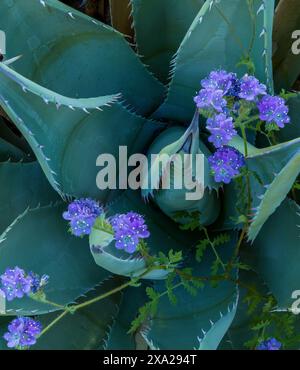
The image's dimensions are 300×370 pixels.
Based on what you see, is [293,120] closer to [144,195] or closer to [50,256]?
[144,195]

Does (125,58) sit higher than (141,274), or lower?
higher

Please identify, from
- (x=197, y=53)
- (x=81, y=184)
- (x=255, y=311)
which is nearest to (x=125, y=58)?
(x=197, y=53)

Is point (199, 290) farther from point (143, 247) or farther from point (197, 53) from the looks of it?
point (197, 53)

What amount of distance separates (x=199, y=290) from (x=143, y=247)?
0.23 m

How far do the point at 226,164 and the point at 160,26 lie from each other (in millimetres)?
386

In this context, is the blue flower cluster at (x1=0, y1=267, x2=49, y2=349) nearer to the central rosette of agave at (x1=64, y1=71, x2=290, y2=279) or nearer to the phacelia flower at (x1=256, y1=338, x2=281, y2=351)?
the central rosette of agave at (x1=64, y1=71, x2=290, y2=279)

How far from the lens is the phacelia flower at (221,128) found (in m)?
0.93

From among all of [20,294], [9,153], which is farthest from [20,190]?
[20,294]

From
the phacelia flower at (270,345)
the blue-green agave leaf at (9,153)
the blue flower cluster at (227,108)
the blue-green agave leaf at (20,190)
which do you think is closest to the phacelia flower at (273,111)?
the blue flower cluster at (227,108)

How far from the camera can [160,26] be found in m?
1.23

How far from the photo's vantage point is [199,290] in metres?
1.19

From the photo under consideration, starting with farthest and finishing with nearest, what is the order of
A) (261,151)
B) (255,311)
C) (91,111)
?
(255,311), (91,111), (261,151)

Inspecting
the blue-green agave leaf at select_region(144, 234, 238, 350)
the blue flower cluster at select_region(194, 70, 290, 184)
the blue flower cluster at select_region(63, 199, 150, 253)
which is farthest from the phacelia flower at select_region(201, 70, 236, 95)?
the blue-green agave leaf at select_region(144, 234, 238, 350)

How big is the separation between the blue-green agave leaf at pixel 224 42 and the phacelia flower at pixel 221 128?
0.18 meters
